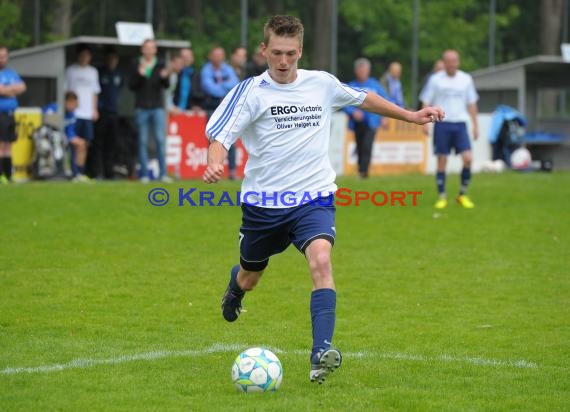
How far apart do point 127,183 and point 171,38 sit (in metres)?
6.65

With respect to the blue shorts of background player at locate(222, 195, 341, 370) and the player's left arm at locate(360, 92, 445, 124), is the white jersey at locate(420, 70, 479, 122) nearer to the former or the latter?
the player's left arm at locate(360, 92, 445, 124)

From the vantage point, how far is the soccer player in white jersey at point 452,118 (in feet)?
55.8

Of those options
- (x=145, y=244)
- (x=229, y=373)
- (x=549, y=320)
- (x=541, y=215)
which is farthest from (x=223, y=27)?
(x=229, y=373)

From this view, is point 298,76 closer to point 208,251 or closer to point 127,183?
point 208,251

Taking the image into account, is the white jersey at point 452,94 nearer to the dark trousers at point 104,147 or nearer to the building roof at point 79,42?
the dark trousers at point 104,147

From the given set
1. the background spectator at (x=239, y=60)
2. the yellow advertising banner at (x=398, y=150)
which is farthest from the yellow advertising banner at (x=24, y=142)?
the yellow advertising banner at (x=398, y=150)

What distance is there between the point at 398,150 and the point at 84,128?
324 inches

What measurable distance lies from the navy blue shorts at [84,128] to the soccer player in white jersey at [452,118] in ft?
19.2

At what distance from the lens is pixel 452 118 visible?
56.1 ft

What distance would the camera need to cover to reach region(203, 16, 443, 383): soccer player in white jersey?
269 inches

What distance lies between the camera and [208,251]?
12359mm

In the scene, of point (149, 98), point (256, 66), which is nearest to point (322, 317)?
point (149, 98)

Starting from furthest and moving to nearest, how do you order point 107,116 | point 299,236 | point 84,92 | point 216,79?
1. point 216,79
2. point 107,116
3. point 84,92
4. point 299,236

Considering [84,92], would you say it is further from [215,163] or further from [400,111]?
[215,163]
